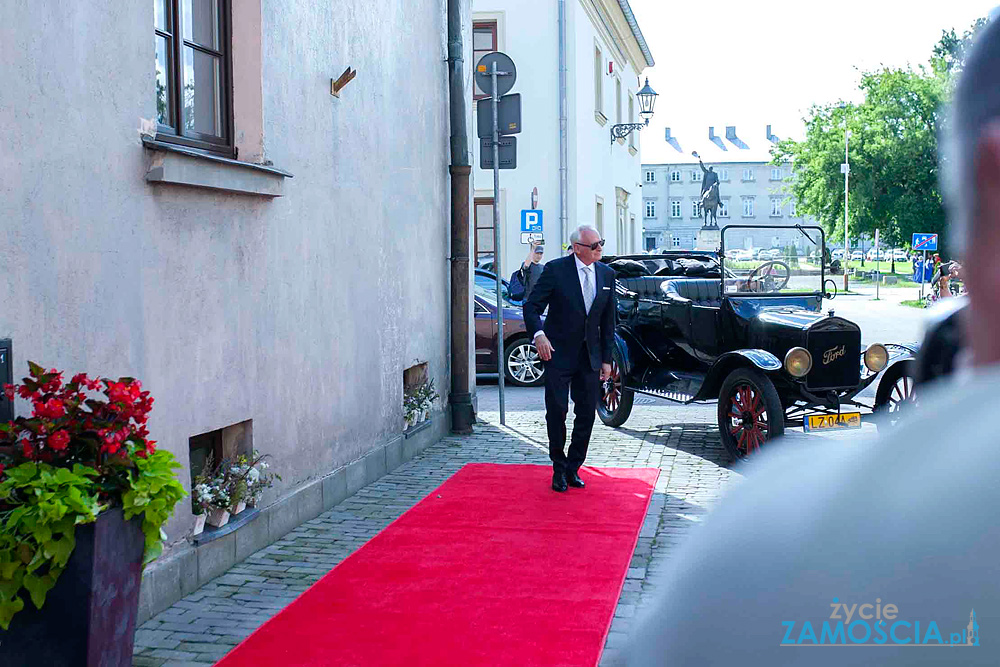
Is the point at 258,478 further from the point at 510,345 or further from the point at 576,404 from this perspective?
the point at 510,345

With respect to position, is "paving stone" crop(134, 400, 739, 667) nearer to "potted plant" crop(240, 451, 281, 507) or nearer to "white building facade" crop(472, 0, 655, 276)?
"potted plant" crop(240, 451, 281, 507)

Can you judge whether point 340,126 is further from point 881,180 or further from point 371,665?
point 881,180

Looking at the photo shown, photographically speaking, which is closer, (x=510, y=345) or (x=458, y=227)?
(x=458, y=227)

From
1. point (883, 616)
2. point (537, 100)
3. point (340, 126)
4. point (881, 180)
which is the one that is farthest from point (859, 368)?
point (881, 180)

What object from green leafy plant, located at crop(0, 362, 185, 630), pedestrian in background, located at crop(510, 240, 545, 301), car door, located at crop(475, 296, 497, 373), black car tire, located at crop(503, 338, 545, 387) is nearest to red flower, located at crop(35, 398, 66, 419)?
green leafy plant, located at crop(0, 362, 185, 630)

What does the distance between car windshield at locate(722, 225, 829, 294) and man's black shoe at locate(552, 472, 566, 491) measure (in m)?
2.76

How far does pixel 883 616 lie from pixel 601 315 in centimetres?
734

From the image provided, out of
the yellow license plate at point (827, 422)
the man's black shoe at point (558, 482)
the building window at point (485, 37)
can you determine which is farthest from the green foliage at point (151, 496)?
the building window at point (485, 37)

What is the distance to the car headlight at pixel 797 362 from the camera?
8461 mm

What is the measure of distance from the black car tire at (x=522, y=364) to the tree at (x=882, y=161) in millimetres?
38811

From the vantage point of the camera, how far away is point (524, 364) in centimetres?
1495

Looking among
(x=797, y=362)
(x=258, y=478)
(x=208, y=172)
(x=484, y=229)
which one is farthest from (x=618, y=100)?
(x=208, y=172)

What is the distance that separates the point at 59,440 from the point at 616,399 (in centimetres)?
795

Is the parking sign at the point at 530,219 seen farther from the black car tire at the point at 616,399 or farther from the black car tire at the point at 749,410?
the black car tire at the point at 749,410
